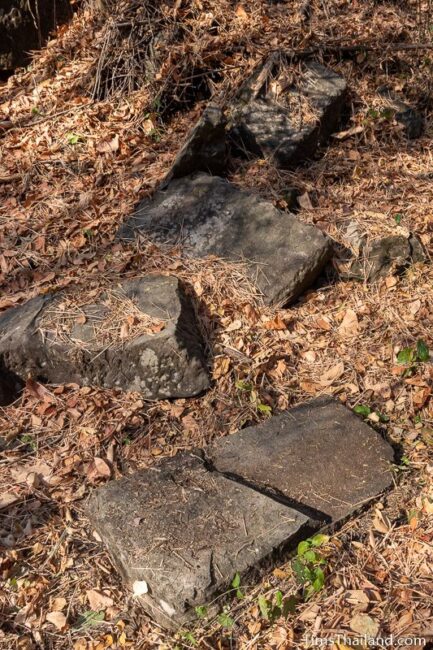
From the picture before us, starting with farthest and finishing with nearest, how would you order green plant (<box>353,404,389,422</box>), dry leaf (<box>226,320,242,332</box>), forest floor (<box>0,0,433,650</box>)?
dry leaf (<box>226,320,242,332</box>) → green plant (<box>353,404,389,422</box>) → forest floor (<box>0,0,433,650</box>)

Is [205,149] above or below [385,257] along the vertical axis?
above

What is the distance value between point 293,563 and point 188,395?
1.18m

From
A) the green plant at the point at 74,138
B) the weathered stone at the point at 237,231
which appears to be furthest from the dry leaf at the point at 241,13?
the weathered stone at the point at 237,231

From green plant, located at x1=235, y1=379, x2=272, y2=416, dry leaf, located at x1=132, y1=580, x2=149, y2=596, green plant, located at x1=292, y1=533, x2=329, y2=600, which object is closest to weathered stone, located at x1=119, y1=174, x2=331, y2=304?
green plant, located at x1=235, y1=379, x2=272, y2=416

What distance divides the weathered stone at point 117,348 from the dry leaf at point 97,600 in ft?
3.68

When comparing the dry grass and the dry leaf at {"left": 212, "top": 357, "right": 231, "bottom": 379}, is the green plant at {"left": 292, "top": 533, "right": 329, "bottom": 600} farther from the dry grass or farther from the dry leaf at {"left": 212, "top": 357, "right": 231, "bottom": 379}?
the dry grass

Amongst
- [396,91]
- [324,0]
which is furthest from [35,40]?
[396,91]

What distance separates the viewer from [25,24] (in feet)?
19.8

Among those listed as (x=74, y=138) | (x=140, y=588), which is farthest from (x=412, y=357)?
(x=74, y=138)

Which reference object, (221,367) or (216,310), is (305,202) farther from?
(221,367)

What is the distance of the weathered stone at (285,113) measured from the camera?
5.12 metres

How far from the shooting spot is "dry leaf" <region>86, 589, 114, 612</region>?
2781 millimetres

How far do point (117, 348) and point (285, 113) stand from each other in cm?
261

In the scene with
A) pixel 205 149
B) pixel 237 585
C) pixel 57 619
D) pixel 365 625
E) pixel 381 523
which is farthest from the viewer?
pixel 205 149
